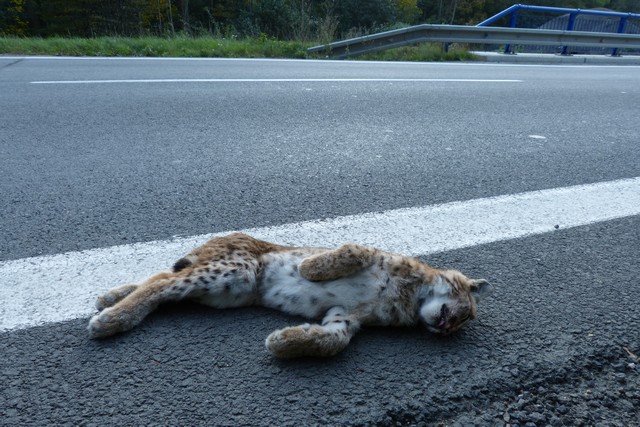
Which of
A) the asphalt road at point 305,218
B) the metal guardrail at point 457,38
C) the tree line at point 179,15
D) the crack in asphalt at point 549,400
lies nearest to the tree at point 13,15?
the tree line at point 179,15

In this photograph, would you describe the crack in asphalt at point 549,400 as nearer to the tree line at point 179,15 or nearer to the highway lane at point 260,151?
the highway lane at point 260,151

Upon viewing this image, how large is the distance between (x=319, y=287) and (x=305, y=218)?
83 centimetres

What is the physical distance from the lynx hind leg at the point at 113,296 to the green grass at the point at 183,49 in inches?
460

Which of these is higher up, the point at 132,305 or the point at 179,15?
the point at 132,305

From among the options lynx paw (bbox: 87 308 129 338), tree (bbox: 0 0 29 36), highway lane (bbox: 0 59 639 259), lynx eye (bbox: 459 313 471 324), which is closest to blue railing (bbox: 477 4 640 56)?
highway lane (bbox: 0 59 639 259)

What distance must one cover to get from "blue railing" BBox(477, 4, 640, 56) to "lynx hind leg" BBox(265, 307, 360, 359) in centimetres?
1862

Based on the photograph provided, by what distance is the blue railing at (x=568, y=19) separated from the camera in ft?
63.6

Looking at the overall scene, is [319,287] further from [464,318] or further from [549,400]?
[549,400]

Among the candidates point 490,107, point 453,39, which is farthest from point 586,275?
point 453,39

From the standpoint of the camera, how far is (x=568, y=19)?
821 inches

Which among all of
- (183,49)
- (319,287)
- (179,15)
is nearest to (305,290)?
(319,287)

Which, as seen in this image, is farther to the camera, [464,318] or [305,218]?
[305,218]

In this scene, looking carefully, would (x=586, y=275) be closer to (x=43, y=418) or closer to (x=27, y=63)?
(x=43, y=418)

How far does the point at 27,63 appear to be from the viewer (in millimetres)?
10508
